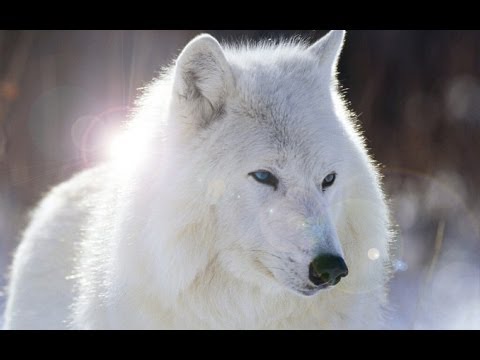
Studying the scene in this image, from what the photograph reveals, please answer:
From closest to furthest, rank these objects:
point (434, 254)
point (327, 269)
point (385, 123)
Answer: point (327, 269) → point (434, 254) → point (385, 123)

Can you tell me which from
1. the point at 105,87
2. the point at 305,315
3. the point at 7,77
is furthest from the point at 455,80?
the point at 7,77

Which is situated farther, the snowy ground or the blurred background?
the blurred background

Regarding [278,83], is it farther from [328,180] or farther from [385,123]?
[385,123]

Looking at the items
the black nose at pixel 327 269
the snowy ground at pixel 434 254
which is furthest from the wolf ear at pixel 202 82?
the snowy ground at pixel 434 254

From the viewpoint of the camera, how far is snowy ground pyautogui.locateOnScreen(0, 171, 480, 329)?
502cm

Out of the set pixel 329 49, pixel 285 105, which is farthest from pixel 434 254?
pixel 285 105

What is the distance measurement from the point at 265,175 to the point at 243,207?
0.53 feet

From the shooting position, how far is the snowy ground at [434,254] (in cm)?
502

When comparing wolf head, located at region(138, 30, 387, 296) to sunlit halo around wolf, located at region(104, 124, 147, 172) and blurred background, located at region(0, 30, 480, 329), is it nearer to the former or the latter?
sunlit halo around wolf, located at region(104, 124, 147, 172)

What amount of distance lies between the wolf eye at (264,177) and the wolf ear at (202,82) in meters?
0.37

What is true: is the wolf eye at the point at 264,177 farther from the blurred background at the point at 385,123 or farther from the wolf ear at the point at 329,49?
the blurred background at the point at 385,123

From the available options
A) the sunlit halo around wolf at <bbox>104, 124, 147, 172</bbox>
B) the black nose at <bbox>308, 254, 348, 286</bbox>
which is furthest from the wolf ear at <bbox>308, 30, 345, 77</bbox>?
the black nose at <bbox>308, 254, 348, 286</bbox>

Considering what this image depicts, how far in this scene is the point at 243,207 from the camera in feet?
8.41
